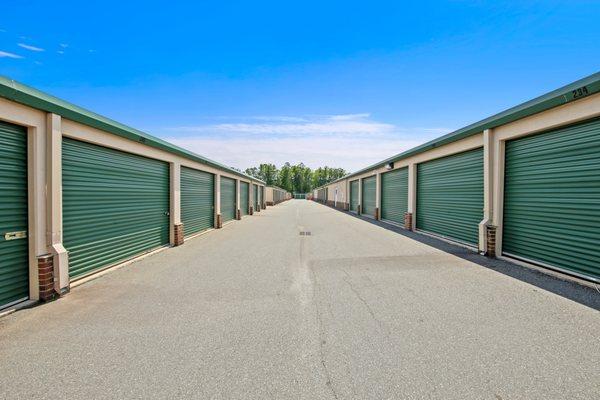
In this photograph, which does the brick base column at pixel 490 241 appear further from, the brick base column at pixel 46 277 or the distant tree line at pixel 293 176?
the distant tree line at pixel 293 176

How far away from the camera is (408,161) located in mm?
→ 14570

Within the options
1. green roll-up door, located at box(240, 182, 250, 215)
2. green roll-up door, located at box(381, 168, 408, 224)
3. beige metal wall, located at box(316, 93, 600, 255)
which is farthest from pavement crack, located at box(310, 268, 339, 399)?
green roll-up door, located at box(240, 182, 250, 215)

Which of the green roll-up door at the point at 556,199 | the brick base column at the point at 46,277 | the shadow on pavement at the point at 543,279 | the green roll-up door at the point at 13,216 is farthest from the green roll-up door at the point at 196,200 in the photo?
the green roll-up door at the point at 556,199

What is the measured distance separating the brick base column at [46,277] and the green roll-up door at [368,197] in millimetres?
19074

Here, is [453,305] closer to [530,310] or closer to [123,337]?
[530,310]

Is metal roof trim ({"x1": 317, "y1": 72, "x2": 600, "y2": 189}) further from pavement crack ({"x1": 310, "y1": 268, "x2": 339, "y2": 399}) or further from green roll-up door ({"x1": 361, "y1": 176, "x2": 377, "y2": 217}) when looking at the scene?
green roll-up door ({"x1": 361, "y1": 176, "x2": 377, "y2": 217})

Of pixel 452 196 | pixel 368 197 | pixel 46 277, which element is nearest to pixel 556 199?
pixel 452 196

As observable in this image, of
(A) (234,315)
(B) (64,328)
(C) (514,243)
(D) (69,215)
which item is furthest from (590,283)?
(D) (69,215)

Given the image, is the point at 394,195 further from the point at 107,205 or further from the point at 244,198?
the point at 107,205

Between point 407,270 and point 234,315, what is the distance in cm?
443

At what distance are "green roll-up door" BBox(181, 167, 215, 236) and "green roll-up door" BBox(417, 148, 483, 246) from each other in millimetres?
10547

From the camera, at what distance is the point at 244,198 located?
24203mm

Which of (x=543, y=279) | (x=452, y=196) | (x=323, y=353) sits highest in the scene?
(x=452, y=196)

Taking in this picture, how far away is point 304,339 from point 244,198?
21183mm
